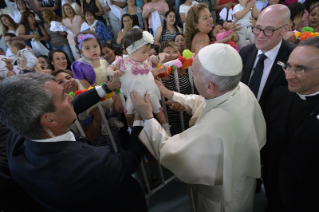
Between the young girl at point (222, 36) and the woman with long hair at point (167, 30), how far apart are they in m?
1.22

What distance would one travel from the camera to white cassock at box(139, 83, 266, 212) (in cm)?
125

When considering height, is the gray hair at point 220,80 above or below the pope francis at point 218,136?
above

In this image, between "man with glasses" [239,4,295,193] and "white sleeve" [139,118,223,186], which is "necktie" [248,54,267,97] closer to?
"man with glasses" [239,4,295,193]

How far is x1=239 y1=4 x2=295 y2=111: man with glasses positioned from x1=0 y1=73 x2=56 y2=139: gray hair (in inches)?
80.5

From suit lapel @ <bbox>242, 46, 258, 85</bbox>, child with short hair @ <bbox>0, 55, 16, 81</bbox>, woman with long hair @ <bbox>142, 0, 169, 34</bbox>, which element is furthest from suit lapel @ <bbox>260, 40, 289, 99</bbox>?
child with short hair @ <bbox>0, 55, 16, 81</bbox>

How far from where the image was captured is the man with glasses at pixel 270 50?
187 cm

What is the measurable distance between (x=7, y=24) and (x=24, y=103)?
17.8ft

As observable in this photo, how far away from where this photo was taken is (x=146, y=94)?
1851 millimetres

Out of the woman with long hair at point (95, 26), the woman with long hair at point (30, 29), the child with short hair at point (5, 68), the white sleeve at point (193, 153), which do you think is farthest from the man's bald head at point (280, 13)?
the woman with long hair at point (30, 29)

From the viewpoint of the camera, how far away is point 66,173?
966mm

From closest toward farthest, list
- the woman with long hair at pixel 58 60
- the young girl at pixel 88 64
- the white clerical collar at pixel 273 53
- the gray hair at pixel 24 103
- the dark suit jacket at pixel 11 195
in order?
1. the gray hair at pixel 24 103
2. the dark suit jacket at pixel 11 195
3. the white clerical collar at pixel 273 53
4. the young girl at pixel 88 64
5. the woman with long hair at pixel 58 60

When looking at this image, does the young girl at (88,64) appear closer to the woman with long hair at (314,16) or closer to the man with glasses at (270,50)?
the man with glasses at (270,50)

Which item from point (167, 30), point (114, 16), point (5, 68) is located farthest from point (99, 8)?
point (5, 68)

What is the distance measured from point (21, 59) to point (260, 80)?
394 cm
